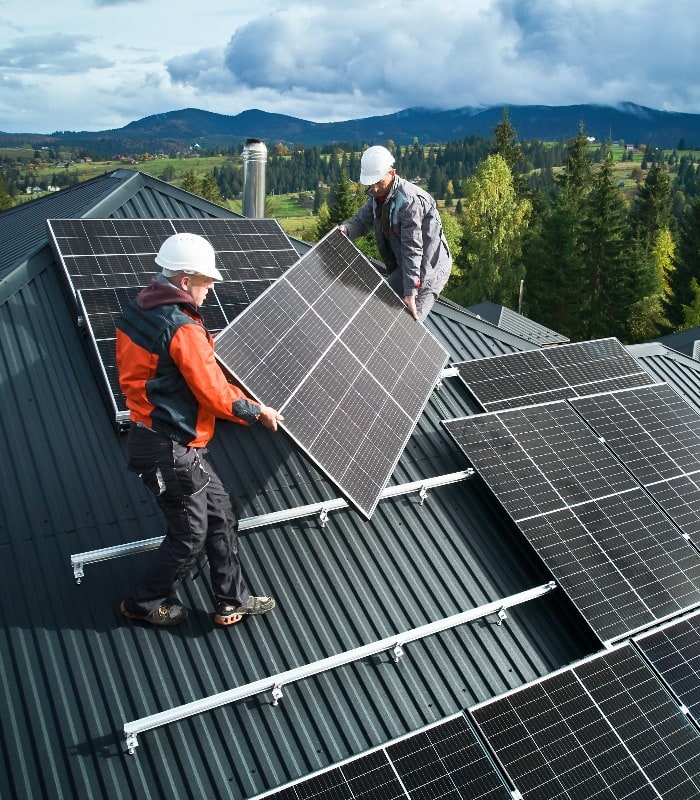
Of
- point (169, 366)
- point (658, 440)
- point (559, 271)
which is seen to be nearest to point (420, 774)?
point (169, 366)

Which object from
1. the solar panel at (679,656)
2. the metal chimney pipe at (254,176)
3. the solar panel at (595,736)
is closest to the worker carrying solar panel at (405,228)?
the metal chimney pipe at (254,176)

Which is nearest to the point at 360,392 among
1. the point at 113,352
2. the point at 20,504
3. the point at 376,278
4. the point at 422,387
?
the point at 422,387

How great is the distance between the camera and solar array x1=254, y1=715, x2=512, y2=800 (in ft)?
18.7

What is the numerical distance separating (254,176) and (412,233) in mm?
5801

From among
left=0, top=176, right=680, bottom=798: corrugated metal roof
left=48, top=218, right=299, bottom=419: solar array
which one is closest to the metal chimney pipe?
left=48, top=218, right=299, bottom=419: solar array

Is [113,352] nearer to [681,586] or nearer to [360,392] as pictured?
[360,392]

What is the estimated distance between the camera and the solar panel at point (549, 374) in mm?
10984

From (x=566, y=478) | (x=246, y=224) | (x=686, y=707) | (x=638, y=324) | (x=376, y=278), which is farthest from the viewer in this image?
(x=638, y=324)

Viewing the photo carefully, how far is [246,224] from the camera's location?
1194cm

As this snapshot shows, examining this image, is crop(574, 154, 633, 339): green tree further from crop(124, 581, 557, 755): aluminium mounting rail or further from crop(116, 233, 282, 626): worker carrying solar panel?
crop(116, 233, 282, 626): worker carrying solar panel

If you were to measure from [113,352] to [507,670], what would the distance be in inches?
224

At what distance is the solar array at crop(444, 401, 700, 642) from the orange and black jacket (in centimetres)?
420

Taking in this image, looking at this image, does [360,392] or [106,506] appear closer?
[106,506]

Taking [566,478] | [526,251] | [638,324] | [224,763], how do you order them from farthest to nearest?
[526,251]
[638,324]
[566,478]
[224,763]
